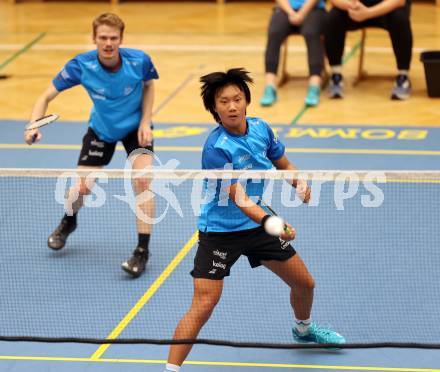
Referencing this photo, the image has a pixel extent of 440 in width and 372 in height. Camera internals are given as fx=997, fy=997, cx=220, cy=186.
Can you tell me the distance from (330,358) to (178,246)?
2105 millimetres

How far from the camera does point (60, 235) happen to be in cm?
761

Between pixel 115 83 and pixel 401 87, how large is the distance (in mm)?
4960

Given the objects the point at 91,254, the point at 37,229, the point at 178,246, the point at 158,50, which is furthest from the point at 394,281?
the point at 158,50

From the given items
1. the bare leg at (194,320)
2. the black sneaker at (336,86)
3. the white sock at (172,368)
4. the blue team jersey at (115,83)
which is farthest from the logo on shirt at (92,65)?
the black sneaker at (336,86)

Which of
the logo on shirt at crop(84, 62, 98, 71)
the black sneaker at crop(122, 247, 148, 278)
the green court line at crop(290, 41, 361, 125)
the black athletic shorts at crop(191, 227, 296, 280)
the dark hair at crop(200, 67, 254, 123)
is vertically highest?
the dark hair at crop(200, 67, 254, 123)

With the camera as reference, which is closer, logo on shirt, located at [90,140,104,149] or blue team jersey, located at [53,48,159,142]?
blue team jersey, located at [53,48,159,142]

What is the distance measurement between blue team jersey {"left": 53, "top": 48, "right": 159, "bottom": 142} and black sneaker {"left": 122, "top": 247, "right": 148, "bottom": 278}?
900 mm

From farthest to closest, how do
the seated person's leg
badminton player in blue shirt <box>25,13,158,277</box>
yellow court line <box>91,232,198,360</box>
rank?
the seated person's leg → badminton player in blue shirt <box>25,13,158,277</box> → yellow court line <box>91,232,198,360</box>

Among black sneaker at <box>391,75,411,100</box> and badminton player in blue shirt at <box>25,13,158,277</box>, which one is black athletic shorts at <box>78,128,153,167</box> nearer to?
badminton player in blue shirt at <box>25,13,158,277</box>

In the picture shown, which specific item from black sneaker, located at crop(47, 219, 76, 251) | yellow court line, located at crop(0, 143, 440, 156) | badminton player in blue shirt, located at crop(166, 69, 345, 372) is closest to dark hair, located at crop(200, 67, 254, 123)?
badminton player in blue shirt, located at crop(166, 69, 345, 372)

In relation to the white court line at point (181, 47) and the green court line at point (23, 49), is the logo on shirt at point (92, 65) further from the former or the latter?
the white court line at point (181, 47)

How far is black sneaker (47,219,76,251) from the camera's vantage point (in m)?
7.55

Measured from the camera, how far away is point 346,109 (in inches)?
440

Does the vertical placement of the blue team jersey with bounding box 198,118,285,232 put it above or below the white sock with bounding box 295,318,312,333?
above
